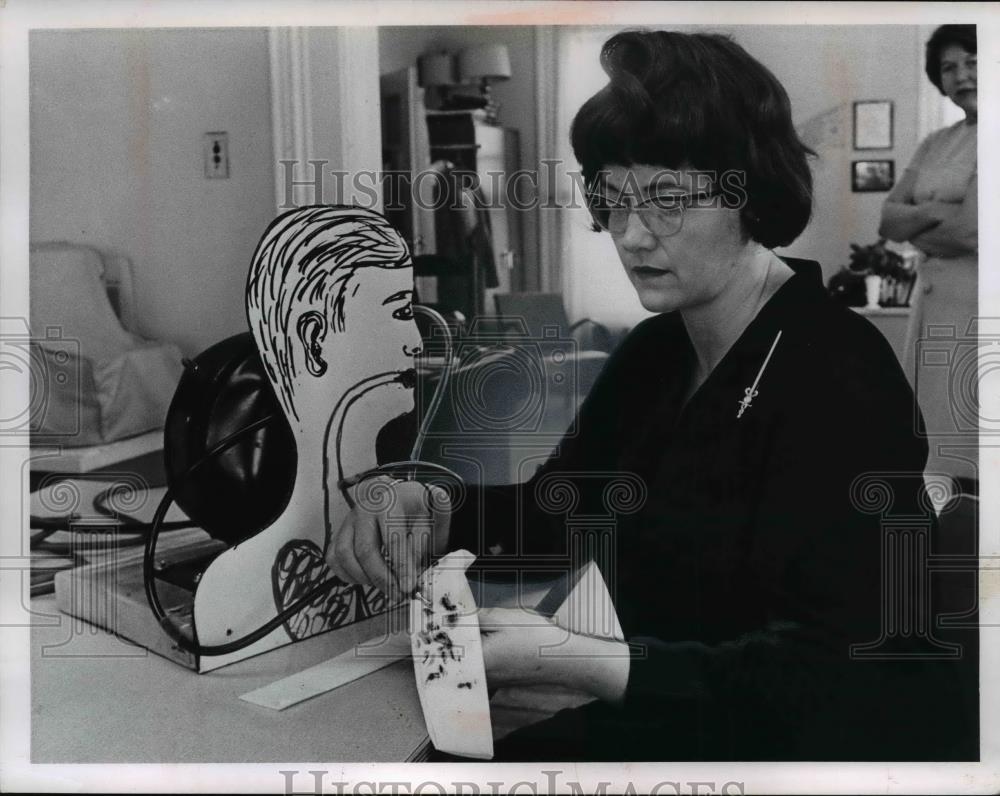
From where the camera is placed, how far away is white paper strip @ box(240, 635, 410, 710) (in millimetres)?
1445

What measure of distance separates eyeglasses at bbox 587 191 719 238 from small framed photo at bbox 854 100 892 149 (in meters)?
0.24

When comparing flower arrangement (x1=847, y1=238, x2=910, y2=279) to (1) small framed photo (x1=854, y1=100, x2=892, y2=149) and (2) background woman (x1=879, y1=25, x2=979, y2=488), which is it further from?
(1) small framed photo (x1=854, y1=100, x2=892, y2=149)

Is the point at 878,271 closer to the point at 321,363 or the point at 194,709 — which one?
the point at 321,363

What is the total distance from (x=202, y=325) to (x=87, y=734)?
66 cm

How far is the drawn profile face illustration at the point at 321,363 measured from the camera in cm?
146

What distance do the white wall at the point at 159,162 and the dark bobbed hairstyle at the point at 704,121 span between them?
1.71 ft

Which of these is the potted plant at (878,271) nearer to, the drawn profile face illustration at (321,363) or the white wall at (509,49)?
the white wall at (509,49)

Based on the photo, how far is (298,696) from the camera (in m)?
1.44

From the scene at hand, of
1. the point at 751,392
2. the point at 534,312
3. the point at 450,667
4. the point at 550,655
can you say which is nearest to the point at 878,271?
the point at 751,392

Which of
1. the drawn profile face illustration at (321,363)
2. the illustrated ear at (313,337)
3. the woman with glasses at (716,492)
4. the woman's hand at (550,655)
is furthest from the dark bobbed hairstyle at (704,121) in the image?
the woman's hand at (550,655)

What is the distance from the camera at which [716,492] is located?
1.44 m

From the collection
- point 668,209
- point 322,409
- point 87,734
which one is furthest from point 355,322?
point 87,734

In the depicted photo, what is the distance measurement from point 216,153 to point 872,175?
A: 101 cm

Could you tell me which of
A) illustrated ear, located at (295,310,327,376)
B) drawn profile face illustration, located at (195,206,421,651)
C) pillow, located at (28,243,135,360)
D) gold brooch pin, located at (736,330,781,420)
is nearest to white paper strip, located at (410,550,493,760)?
drawn profile face illustration, located at (195,206,421,651)
